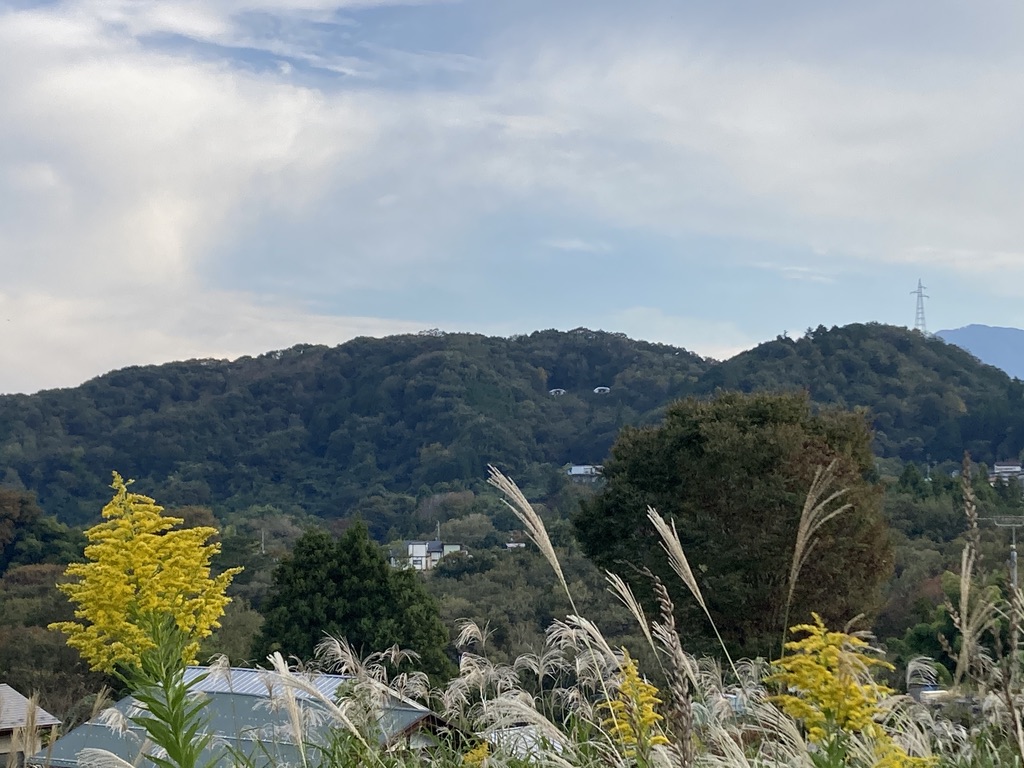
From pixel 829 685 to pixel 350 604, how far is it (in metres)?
16.5

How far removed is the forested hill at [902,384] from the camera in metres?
51.7

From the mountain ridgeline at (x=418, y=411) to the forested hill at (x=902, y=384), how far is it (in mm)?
109

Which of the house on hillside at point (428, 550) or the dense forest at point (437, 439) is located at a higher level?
the dense forest at point (437, 439)

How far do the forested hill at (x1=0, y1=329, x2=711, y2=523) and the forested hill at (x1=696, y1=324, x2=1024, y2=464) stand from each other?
20.7 feet

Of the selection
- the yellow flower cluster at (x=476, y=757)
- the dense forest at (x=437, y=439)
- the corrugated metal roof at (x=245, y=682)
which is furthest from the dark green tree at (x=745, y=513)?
the yellow flower cluster at (x=476, y=757)

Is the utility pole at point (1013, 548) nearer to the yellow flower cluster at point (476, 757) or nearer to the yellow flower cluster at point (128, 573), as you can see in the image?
the yellow flower cluster at point (476, 757)

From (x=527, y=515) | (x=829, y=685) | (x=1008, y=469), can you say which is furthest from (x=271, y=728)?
(x=1008, y=469)

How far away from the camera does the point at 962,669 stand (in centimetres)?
237

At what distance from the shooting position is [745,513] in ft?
51.0

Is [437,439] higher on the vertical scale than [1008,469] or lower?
higher

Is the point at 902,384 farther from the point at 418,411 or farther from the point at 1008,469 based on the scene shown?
the point at 418,411

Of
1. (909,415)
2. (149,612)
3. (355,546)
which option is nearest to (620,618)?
(355,546)

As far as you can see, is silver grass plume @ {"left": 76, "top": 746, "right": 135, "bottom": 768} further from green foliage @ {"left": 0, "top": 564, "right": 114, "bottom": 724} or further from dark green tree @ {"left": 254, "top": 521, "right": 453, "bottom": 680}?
dark green tree @ {"left": 254, "top": 521, "right": 453, "bottom": 680}

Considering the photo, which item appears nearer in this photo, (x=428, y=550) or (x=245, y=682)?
(x=245, y=682)
